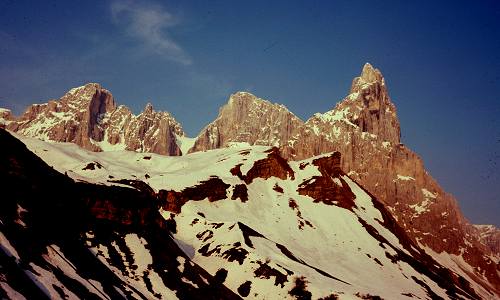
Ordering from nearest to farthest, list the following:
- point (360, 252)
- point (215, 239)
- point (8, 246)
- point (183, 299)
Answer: point (8, 246) < point (183, 299) < point (215, 239) < point (360, 252)

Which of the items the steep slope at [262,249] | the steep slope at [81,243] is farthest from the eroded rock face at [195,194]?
the steep slope at [81,243]

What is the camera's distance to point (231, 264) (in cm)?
14188

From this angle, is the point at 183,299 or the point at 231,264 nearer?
the point at 183,299

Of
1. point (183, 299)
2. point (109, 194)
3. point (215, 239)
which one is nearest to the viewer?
point (183, 299)

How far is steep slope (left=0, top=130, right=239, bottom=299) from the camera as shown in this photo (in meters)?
73.7

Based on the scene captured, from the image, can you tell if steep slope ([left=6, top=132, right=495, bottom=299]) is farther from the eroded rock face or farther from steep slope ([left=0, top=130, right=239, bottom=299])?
steep slope ([left=0, top=130, right=239, bottom=299])

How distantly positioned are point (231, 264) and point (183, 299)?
3268 centimetres

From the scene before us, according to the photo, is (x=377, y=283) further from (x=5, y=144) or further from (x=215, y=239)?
(x=5, y=144)

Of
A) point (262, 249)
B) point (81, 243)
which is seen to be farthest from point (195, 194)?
point (81, 243)

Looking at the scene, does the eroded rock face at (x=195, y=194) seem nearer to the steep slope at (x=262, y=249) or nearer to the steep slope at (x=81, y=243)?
the steep slope at (x=262, y=249)

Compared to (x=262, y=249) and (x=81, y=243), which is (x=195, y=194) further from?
(x=81, y=243)

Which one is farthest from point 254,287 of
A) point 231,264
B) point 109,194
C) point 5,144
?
point 5,144

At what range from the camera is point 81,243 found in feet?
345

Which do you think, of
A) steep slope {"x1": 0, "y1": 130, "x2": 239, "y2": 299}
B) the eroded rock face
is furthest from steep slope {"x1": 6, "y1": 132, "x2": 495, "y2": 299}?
steep slope {"x1": 0, "y1": 130, "x2": 239, "y2": 299}
